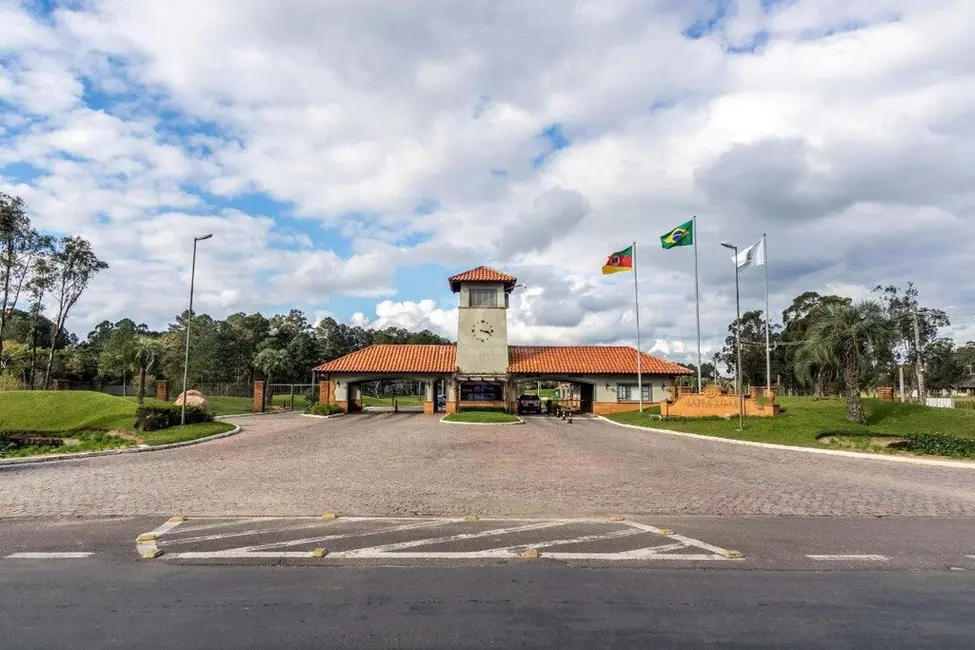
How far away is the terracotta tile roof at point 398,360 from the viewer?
131 feet

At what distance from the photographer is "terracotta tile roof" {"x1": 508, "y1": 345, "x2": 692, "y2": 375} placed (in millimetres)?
40250

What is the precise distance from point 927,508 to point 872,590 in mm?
5451

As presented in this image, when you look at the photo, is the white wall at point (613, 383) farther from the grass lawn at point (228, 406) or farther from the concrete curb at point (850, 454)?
the grass lawn at point (228, 406)

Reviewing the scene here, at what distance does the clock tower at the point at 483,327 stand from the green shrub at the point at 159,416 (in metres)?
17.9

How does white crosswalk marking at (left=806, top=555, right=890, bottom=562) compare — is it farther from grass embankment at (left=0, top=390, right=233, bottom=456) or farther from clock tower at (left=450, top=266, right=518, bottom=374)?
clock tower at (left=450, top=266, right=518, bottom=374)

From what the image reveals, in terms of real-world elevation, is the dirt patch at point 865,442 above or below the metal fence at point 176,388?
below

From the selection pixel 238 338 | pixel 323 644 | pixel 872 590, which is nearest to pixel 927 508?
pixel 872 590

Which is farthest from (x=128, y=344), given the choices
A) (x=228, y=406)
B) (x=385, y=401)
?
(x=385, y=401)

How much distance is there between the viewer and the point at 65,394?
86.9ft

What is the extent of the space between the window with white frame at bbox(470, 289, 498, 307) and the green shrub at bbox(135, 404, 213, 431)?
19.2 meters

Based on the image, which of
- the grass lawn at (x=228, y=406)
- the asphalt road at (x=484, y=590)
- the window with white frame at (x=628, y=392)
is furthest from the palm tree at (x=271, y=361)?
the asphalt road at (x=484, y=590)

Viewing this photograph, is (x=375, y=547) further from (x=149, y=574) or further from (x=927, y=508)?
(x=927, y=508)

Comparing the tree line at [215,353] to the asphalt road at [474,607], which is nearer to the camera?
the asphalt road at [474,607]

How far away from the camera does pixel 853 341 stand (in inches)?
985
